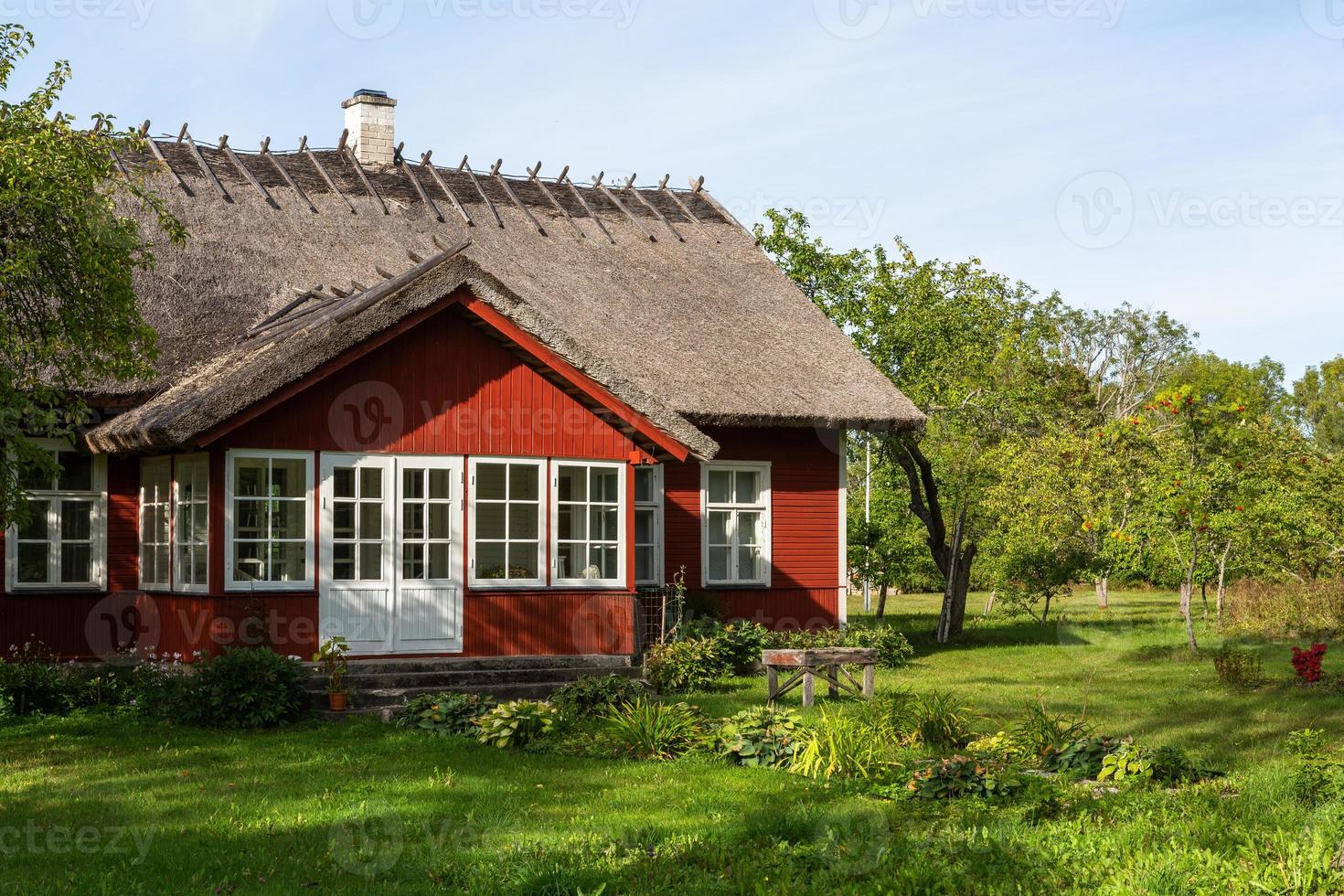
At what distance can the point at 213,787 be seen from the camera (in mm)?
9375

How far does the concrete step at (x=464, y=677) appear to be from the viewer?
43.8 ft

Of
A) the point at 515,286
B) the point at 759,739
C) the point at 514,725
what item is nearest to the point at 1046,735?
the point at 759,739

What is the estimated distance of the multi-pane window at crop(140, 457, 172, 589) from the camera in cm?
1466

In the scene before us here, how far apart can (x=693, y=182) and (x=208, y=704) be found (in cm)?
1515

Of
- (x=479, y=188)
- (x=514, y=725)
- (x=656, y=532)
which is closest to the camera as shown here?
(x=514, y=725)

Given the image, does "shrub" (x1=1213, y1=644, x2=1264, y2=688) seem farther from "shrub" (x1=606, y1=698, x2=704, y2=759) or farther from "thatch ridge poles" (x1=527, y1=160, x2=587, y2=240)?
"thatch ridge poles" (x1=527, y1=160, x2=587, y2=240)

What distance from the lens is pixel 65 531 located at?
607 inches

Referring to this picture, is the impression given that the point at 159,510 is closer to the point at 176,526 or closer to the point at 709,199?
the point at 176,526

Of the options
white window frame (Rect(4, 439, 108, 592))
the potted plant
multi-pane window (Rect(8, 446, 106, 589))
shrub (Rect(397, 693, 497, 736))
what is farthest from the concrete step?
multi-pane window (Rect(8, 446, 106, 589))

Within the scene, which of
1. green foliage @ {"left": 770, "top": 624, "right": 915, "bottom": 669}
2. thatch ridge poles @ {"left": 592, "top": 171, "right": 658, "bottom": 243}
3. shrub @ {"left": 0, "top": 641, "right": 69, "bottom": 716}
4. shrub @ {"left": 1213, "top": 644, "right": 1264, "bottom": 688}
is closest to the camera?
shrub @ {"left": 0, "top": 641, "right": 69, "bottom": 716}

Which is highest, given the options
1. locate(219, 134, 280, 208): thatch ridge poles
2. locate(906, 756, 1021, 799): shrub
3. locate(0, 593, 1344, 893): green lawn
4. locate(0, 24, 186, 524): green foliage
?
locate(219, 134, 280, 208): thatch ridge poles

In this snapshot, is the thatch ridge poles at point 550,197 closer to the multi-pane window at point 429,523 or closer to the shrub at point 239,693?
the multi-pane window at point 429,523

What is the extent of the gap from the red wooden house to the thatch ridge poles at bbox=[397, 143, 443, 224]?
1.38m

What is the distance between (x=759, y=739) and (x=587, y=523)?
5.13 metres
